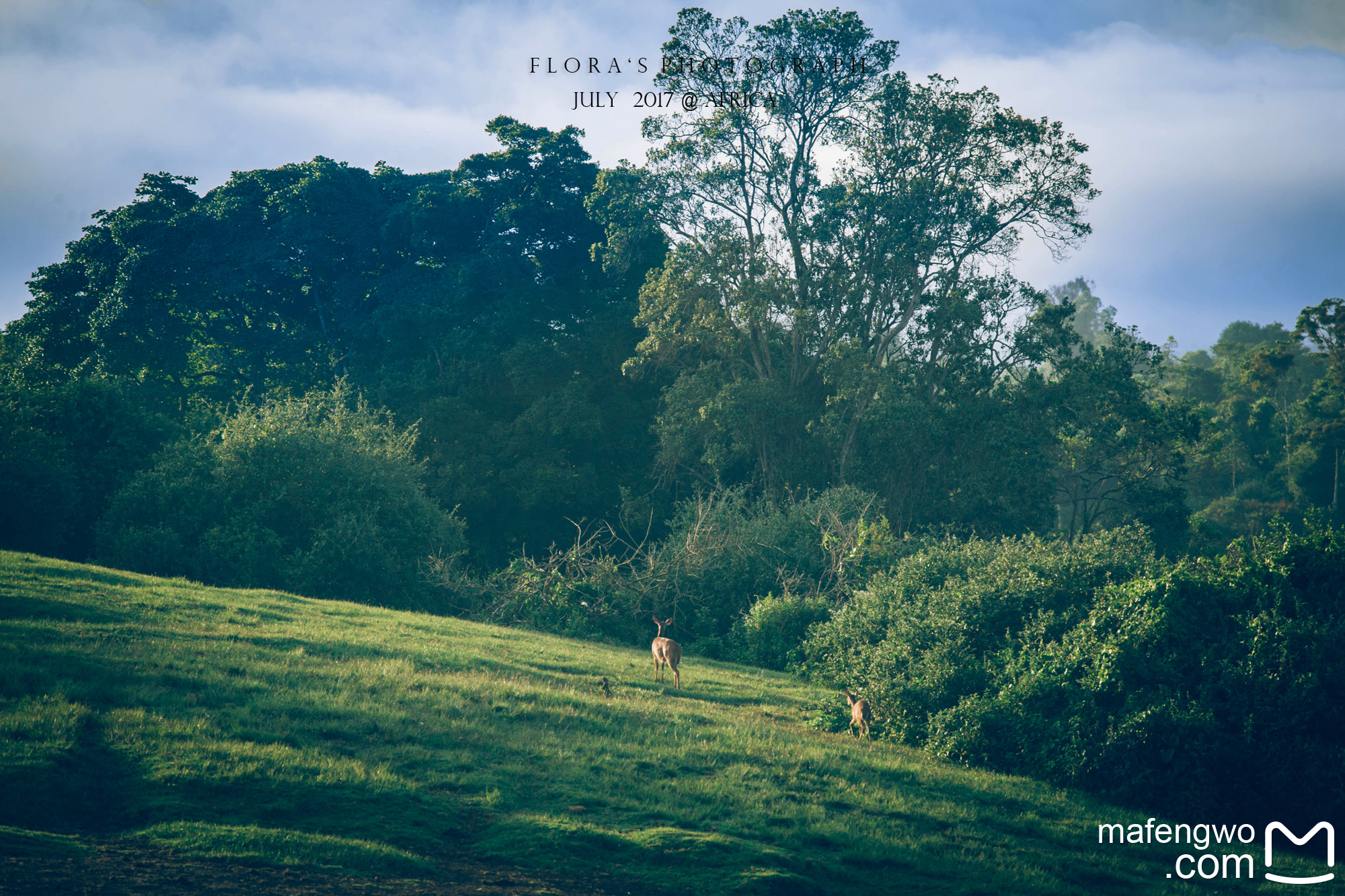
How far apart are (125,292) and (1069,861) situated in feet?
120

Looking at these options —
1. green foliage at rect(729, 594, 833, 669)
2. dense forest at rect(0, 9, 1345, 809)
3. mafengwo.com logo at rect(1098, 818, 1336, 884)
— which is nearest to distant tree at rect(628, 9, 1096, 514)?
dense forest at rect(0, 9, 1345, 809)

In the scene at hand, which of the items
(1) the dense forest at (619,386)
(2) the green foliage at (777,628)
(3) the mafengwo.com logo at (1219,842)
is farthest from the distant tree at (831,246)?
(3) the mafengwo.com logo at (1219,842)

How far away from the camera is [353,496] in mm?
25000

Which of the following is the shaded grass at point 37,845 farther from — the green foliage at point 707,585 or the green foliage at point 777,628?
the green foliage at point 777,628

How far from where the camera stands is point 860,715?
41.1 feet

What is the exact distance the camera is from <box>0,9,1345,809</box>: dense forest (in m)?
23.3

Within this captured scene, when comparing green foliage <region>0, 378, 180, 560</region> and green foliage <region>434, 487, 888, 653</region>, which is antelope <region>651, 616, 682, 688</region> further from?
green foliage <region>0, 378, 180, 560</region>

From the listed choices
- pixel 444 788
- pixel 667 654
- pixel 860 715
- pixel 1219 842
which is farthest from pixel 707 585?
pixel 444 788

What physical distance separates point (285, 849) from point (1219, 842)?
31.4 ft

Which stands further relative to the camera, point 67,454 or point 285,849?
point 67,454

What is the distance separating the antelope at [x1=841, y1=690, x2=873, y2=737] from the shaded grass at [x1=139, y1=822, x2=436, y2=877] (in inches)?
288

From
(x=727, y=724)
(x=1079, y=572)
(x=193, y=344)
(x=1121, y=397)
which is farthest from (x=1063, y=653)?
(x=193, y=344)

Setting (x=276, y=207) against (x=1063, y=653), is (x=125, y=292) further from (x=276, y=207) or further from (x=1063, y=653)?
(x=1063, y=653)

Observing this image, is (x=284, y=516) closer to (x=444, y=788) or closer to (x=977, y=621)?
(x=444, y=788)
